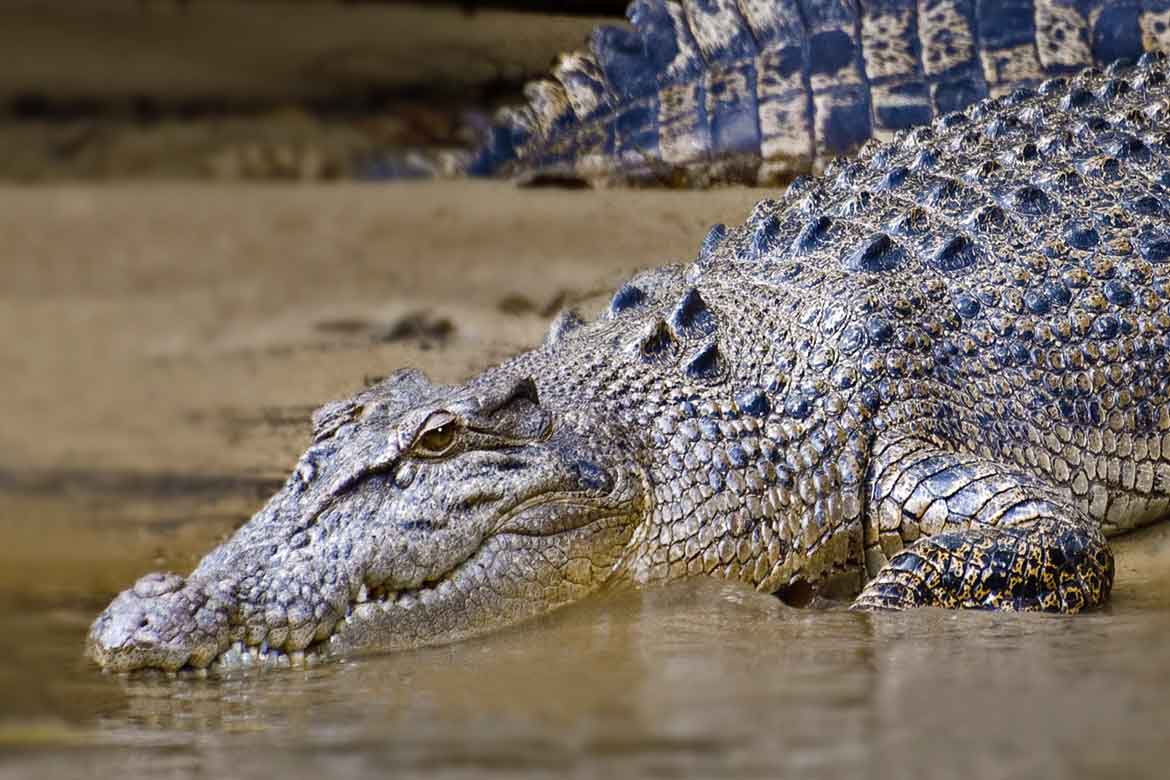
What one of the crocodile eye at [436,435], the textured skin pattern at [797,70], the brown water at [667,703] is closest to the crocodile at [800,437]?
the crocodile eye at [436,435]

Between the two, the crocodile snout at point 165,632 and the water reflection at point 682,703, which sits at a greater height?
the crocodile snout at point 165,632

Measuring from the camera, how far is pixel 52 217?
31.7 feet

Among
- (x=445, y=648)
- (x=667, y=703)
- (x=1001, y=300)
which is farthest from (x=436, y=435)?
(x=1001, y=300)

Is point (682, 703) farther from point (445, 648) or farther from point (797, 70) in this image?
point (797, 70)

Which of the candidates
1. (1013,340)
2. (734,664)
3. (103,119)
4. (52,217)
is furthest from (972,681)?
(103,119)

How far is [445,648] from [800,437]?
1.06 meters

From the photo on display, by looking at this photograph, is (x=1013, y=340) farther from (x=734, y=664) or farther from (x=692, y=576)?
(x=734, y=664)

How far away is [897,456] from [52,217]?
7.61 metres

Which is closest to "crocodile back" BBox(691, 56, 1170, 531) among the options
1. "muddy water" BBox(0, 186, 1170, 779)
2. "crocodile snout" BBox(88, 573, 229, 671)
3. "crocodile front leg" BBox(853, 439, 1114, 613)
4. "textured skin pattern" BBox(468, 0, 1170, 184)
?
"crocodile front leg" BBox(853, 439, 1114, 613)

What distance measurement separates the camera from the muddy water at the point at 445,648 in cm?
224

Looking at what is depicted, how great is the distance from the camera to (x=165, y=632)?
3.02m

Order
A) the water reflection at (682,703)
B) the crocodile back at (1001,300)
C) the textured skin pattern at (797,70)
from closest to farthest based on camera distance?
the water reflection at (682,703), the crocodile back at (1001,300), the textured skin pattern at (797,70)

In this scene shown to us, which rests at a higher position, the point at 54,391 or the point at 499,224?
the point at 499,224

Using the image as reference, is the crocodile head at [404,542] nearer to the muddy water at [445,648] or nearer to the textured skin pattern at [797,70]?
the muddy water at [445,648]
